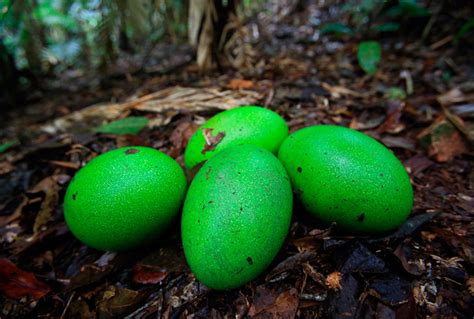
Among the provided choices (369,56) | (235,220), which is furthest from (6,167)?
(369,56)

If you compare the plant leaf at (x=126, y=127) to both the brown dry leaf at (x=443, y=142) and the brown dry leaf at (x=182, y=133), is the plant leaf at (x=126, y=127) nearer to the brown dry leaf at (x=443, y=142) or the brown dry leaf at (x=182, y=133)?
the brown dry leaf at (x=182, y=133)

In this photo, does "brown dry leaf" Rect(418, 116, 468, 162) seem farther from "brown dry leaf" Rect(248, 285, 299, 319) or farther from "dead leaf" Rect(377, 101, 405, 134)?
"brown dry leaf" Rect(248, 285, 299, 319)

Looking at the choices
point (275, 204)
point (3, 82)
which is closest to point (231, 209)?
point (275, 204)

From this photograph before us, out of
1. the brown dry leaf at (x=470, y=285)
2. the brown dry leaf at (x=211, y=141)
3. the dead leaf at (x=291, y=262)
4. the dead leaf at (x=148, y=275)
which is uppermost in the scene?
the brown dry leaf at (x=211, y=141)

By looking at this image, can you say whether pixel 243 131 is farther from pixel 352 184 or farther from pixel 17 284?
pixel 17 284

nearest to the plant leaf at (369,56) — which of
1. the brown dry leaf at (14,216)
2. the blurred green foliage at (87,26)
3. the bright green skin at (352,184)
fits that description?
the bright green skin at (352,184)

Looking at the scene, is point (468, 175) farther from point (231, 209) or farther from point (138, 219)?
point (138, 219)

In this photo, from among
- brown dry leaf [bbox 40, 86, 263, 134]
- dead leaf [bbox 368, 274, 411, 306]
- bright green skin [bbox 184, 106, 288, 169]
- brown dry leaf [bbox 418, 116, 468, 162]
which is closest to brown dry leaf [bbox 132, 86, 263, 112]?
brown dry leaf [bbox 40, 86, 263, 134]

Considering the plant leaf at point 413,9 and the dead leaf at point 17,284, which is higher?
the plant leaf at point 413,9
